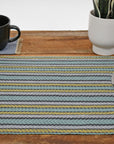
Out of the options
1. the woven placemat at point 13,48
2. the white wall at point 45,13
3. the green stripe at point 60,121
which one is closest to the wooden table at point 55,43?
the woven placemat at point 13,48

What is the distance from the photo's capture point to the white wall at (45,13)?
1269mm

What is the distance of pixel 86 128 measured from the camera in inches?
16.8

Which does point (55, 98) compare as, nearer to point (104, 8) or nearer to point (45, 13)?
point (104, 8)

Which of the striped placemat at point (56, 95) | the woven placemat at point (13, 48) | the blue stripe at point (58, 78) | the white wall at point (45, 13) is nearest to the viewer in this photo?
the striped placemat at point (56, 95)

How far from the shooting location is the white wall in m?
1.27

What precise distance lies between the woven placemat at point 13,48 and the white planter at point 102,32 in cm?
20

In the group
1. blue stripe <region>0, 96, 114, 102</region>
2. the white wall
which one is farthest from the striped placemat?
the white wall

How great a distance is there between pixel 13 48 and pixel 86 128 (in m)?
0.34

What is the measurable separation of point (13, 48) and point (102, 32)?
9.4 inches

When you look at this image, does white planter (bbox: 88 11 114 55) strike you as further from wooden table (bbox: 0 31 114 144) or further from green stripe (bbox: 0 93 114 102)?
green stripe (bbox: 0 93 114 102)

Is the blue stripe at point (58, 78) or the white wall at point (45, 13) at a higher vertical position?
the blue stripe at point (58, 78)

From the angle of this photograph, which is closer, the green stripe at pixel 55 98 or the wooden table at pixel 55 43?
the green stripe at pixel 55 98

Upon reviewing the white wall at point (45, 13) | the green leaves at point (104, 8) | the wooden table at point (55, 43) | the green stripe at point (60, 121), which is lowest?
the white wall at point (45, 13)

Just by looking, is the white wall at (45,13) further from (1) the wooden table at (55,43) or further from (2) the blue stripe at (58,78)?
(2) the blue stripe at (58,78)
